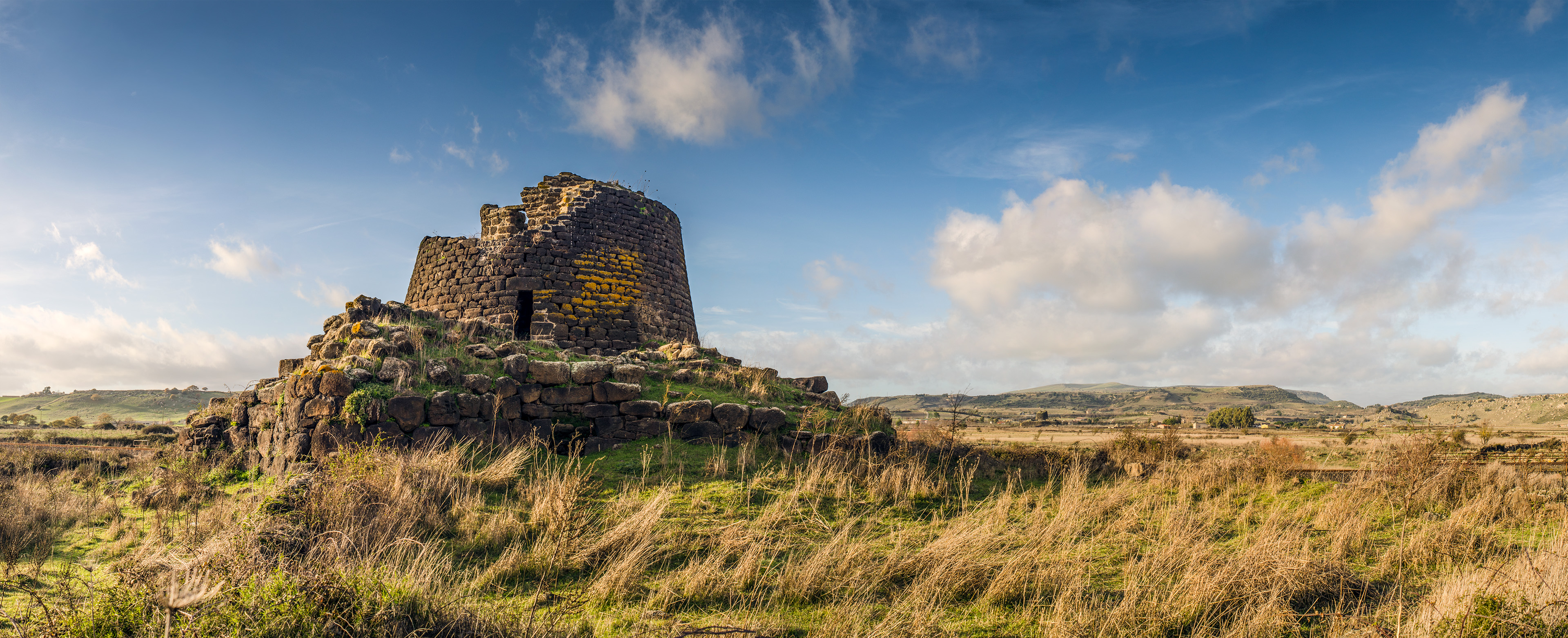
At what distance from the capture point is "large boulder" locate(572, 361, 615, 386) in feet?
29.2

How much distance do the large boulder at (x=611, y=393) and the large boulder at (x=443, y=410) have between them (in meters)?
1.72

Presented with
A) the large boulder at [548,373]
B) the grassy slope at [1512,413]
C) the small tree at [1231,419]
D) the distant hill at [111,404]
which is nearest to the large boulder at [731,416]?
the large boulder at [548,373]

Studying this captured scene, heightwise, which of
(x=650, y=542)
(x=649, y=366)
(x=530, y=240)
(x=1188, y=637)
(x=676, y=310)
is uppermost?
(x=530, y=240)

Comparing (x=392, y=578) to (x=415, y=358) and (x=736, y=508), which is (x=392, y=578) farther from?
(x=415, y=358)

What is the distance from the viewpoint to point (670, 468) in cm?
758

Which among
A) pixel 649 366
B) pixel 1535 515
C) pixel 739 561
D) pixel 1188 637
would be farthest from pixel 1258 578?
pixel 649 366

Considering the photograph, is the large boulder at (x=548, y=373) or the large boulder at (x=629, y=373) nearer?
the large boulder at (x=548, y=373)

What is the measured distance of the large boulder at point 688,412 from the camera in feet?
29.4

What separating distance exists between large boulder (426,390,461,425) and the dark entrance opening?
6034mm

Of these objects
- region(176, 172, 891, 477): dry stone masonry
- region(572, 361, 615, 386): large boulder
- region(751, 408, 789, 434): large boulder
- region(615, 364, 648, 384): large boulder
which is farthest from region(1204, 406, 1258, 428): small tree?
region(572, 361, 615, 386): large boulder

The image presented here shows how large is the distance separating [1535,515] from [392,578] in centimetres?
1120

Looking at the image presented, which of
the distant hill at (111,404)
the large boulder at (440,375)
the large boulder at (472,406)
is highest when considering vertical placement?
the large boulder at (440,375)

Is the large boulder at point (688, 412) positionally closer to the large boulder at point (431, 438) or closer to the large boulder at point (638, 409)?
the large boulder at point (638, 409)

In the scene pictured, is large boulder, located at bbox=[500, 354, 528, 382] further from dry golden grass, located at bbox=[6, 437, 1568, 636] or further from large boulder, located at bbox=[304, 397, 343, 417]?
large boulder, located at bbox=[304, 397, 343, 417]
